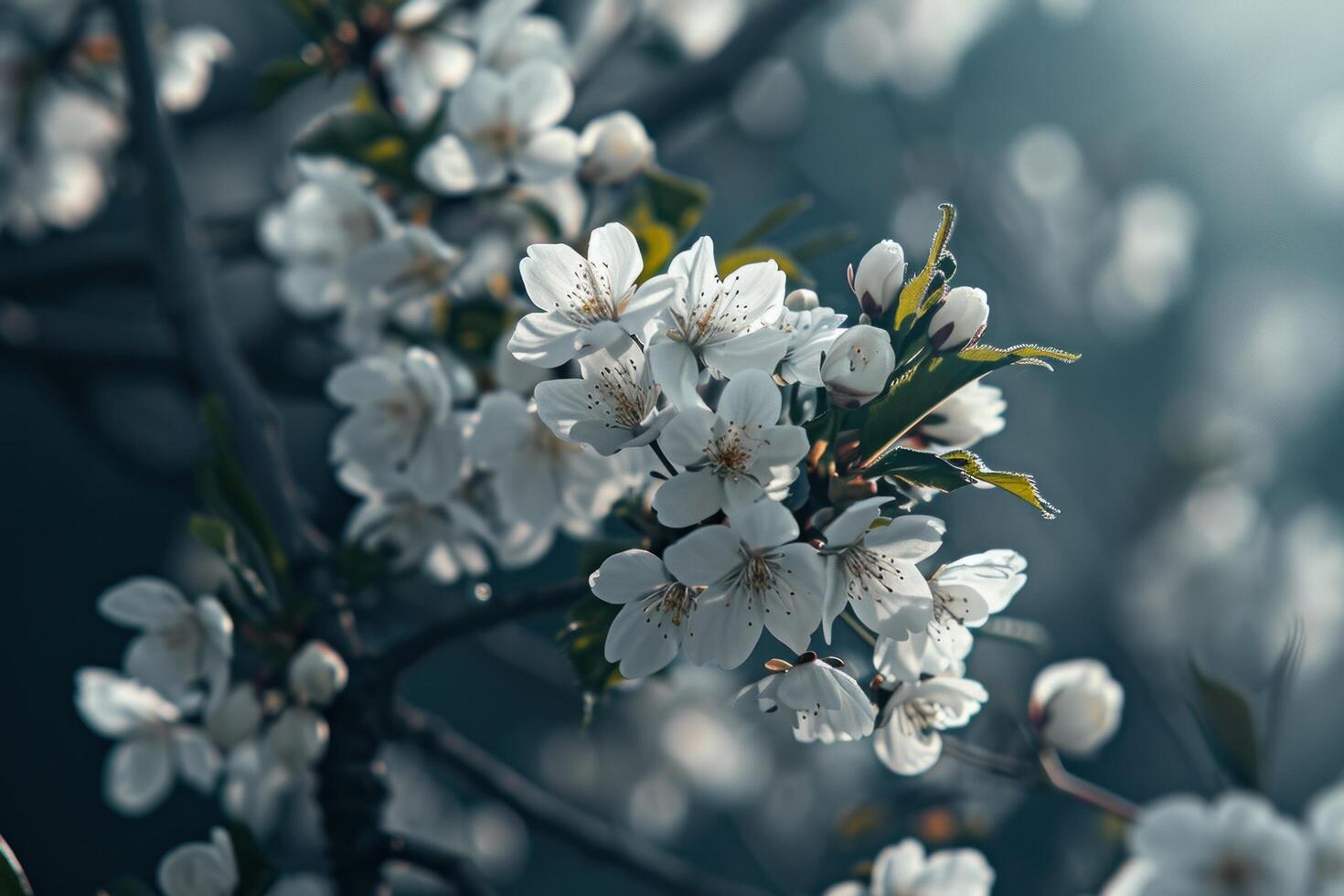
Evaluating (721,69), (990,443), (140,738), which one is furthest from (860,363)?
(990,443)

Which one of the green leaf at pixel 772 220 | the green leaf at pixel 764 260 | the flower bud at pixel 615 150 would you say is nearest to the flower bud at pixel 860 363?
the green leaf at pixel 764 260

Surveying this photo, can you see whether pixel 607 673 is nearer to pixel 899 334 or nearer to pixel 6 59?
pixel 899 334

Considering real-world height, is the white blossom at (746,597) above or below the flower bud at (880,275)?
below

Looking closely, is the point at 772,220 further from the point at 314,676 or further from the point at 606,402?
the point at 314,676

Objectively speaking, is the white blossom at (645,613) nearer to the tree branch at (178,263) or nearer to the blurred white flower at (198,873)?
the blurred white flower at (198,873)

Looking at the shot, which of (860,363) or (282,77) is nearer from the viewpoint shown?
(860,363)

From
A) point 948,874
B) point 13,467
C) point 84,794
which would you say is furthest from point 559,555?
point 948,874

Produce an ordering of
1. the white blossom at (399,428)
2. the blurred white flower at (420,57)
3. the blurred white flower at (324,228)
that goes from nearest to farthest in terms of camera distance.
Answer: the white blossom at (399,428) < the blurred white flower at (324,228) < the blurred white flower at (420,57)
